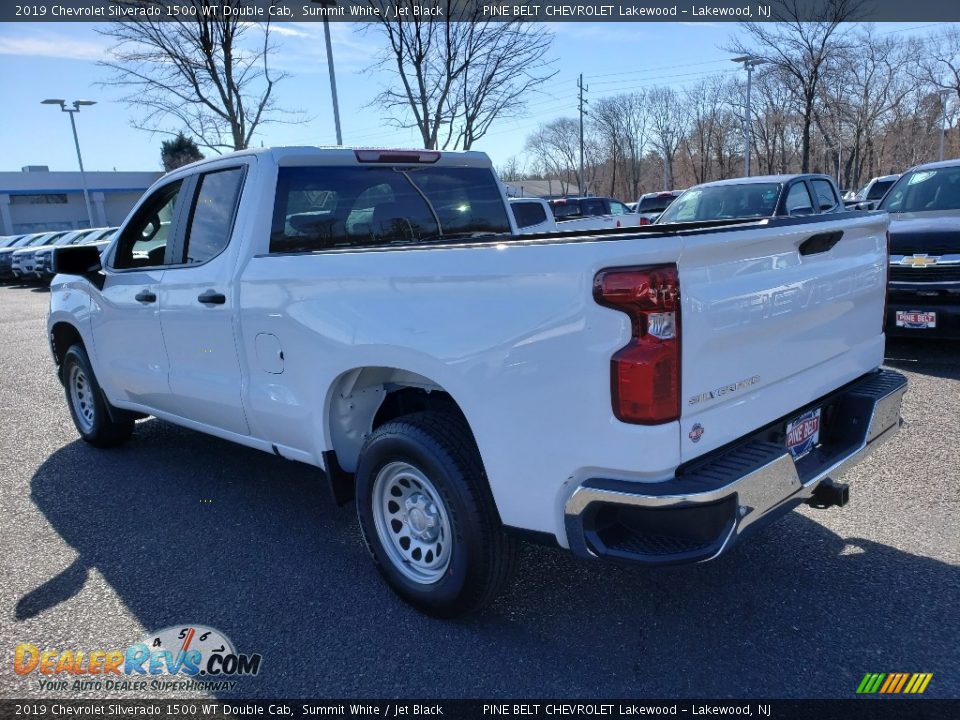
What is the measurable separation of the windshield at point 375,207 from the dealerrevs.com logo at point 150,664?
194 cm

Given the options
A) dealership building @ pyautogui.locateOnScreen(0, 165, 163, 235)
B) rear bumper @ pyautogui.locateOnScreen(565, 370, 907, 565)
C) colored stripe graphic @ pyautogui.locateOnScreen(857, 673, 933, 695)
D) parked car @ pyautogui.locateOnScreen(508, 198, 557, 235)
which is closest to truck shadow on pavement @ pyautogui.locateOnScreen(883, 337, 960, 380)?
colored stripe graphic @ pyautogui.locateOnScreen(857, 673, 933, 695)

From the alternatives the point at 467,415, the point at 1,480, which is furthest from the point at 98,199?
the point at 467,415

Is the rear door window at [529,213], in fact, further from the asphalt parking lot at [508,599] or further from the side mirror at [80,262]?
the asphalt parking lot at [508,599]

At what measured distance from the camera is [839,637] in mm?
2871

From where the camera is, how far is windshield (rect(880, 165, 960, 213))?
27.2ft

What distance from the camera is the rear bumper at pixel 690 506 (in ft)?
7.66

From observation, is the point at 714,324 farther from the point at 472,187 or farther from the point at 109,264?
the point at 109,264

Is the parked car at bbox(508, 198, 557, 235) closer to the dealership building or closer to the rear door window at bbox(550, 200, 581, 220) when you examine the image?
the rear door window at bbox(550, 200, 581, 220)

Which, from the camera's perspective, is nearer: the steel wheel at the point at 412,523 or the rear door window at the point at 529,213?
the steel wheel at the point at 412,523

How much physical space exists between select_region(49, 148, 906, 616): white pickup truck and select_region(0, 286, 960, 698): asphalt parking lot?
1.05 ft

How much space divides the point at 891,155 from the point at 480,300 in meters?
65.0

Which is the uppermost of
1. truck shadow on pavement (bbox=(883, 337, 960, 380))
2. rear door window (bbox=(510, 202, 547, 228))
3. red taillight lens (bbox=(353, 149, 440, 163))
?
red taillight lens (bbox=(353, 149, 440, 163))

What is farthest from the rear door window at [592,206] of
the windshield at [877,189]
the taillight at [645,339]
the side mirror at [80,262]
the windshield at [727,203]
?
the taillight at [645,339]

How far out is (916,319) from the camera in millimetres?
6855
